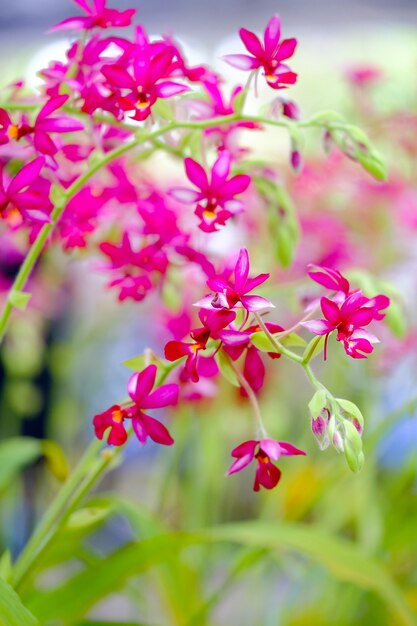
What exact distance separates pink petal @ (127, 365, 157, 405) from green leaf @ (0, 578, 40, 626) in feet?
0.31

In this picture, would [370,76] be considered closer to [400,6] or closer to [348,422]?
[348,422]

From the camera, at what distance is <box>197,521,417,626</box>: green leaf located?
52cm

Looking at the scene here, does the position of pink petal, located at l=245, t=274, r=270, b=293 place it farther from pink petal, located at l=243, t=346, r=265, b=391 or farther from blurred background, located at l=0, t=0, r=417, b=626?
blurred background, located at l=0, t=0, r=417, b=626

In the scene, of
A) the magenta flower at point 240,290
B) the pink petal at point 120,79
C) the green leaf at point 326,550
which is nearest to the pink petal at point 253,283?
the magenta flower at point 240,290

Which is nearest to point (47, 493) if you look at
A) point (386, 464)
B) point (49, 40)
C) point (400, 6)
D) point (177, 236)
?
point (386, 464)

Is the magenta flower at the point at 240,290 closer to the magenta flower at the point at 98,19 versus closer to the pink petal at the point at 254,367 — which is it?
the pink petal at the point at 254,367

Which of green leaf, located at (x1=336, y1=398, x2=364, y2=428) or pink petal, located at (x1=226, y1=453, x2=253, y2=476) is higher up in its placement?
green leaf, located at (x1=336, y1=398, x2=364, y2=428)

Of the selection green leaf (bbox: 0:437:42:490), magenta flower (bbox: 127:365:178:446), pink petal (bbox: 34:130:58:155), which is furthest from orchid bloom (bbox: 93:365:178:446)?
green leaf (bbox: 0:437:42:490)

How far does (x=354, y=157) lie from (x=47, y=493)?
1.00m

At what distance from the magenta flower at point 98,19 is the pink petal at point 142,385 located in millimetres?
159

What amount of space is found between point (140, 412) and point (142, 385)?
11 mm

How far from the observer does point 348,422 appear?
0.33m

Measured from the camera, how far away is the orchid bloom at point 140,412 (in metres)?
0.34

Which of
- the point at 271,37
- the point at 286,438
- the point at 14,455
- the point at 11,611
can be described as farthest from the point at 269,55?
the point at 286,438
